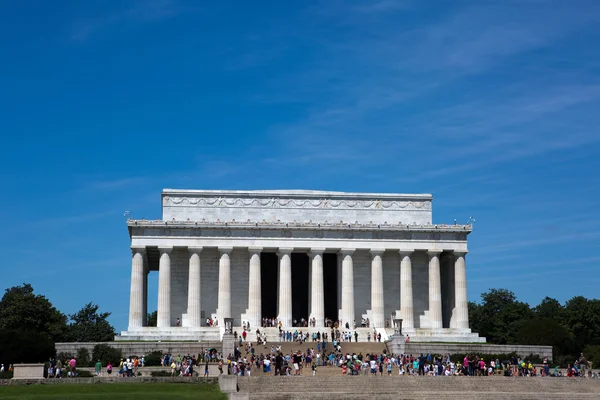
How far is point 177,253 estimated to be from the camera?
9756 cm

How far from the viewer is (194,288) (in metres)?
94.8

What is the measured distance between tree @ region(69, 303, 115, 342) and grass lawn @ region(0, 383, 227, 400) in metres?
50.6

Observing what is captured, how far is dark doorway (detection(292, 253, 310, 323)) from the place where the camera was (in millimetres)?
101375

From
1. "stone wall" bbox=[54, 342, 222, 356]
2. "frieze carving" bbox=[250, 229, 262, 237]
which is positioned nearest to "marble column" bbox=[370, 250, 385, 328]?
"frieze carving" bbox=[250, 229, 262, 237]

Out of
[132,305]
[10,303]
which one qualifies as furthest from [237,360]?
[10,303]

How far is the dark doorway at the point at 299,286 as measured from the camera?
101 metres

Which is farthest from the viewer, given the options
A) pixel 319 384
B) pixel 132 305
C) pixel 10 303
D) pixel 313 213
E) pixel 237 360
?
pixel 10 303

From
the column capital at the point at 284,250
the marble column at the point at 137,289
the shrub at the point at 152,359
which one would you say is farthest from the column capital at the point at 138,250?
the shrub at the point at 152,359

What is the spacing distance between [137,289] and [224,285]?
785cm

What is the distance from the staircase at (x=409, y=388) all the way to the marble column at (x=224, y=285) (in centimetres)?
2996

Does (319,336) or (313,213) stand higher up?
(313,213)

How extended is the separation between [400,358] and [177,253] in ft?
91.4

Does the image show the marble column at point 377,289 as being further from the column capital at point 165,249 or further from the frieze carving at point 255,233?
the column capital at point 165,249

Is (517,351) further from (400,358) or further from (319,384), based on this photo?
(319,384)
